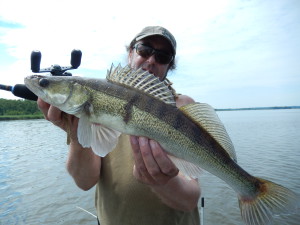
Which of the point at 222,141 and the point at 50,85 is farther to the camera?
the point at 50,85

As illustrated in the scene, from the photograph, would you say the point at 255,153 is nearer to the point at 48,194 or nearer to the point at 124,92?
the point at 48,194

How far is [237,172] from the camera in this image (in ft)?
8.22

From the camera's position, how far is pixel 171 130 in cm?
248

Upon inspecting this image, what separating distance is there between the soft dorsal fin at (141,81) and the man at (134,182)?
0.51 metres

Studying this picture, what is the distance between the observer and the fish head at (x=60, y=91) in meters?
2.67

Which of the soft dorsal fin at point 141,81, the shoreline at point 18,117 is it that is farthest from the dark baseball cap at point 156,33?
the shoreline at point 18,117

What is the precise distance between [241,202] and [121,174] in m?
1.40

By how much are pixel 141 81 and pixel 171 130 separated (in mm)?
628

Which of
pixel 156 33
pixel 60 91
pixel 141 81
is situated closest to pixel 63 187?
pixel 60 91

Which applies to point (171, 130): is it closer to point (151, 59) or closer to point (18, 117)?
point (151, 59)

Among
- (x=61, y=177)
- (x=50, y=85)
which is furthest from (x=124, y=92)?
(x=61, y=177)

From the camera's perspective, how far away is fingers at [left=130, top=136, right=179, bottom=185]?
2436 mm

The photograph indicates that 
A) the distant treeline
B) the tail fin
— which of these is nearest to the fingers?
the tail fin

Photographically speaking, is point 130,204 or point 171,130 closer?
point 171,130
